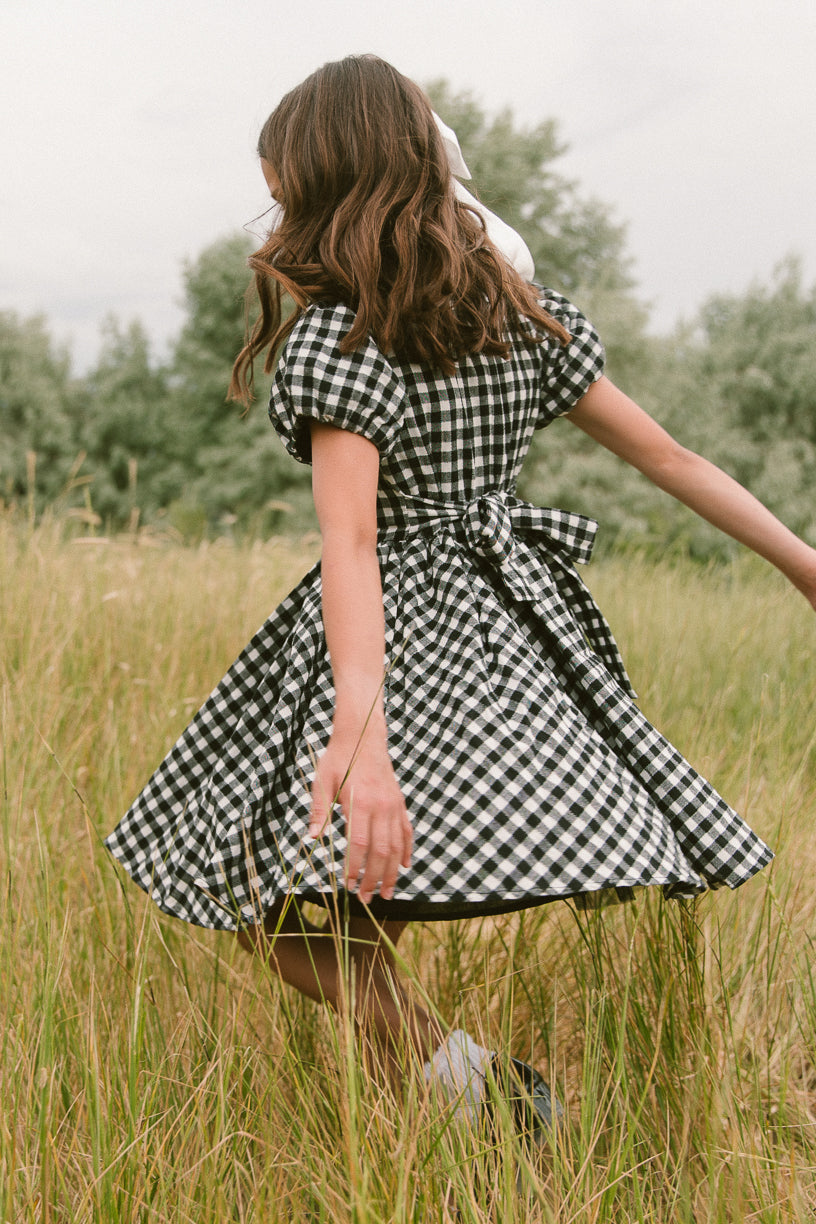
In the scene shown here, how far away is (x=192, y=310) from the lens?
827 inches

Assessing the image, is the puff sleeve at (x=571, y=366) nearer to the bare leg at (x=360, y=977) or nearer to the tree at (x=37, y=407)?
the bare leg at (x=360, y=977)

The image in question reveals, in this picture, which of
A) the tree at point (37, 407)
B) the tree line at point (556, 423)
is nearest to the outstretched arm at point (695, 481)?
the tree line at point (556, 423)

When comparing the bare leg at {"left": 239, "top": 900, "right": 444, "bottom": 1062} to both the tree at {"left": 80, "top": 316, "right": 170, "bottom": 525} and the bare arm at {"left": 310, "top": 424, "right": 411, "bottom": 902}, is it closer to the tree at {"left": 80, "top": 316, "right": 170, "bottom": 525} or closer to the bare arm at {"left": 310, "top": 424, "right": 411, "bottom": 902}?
the bare arm at {"left": 310, "top": 424, "right": 411, "bottom": 902}

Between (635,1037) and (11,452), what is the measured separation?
2566 centimetres

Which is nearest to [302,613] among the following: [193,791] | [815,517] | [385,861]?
[193,791]

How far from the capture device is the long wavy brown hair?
135cm

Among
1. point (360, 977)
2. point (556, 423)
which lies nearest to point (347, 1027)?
point (360, 977)

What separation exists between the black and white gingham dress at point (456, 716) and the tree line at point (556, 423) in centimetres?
550

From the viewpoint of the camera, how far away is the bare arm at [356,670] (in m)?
1.12

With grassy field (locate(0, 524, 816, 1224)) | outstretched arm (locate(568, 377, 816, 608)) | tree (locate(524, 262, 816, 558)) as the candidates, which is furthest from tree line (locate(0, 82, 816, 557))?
outstretched arm (locate(568, 377, 816, 608))

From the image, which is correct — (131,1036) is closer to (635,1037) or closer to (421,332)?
(635,1037)

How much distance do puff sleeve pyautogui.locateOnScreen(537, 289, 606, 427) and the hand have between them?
69cm

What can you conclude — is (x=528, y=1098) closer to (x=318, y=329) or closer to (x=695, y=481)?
(x=695, y=481)

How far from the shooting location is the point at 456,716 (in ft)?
4.01
